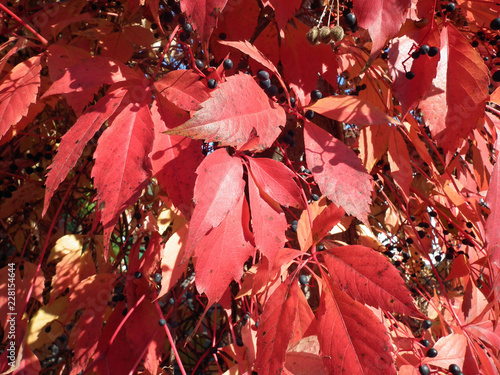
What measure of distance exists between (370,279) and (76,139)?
47 cm

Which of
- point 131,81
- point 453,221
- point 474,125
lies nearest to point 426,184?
point 453,221

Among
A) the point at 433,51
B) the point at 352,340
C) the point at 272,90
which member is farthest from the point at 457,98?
the point at 352,340

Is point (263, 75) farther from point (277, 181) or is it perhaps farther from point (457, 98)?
point (457, 98)

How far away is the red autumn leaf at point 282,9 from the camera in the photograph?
2.23 feet

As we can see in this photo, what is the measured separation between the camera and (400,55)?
0.68m

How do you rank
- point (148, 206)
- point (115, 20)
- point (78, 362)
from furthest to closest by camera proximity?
1. point (148, 206)
2. point (115, 20)
3. point (78, 362)

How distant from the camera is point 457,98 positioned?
669 millimetres

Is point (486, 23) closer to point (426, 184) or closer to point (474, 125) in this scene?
point (474, 125)

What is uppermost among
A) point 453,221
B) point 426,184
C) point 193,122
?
point 193,122

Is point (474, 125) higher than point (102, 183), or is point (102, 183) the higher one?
point (474, 125)

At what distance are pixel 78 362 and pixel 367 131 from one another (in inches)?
29.0

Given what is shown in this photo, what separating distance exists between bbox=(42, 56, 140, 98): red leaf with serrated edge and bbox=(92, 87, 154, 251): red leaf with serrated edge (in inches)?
3.5

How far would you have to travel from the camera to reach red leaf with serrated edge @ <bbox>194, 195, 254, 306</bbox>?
56 centimetres

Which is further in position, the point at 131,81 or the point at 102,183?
the point at 131,81
